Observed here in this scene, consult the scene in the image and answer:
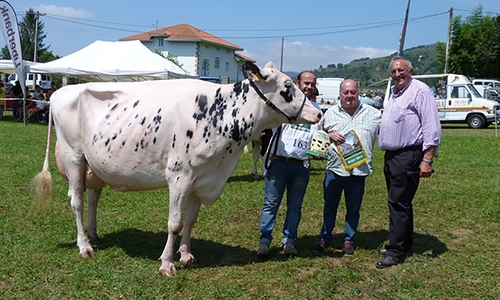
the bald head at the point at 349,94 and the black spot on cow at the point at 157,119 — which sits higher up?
the bald head at the point at 349,94

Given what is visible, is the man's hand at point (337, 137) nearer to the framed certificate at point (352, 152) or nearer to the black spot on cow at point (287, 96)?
the framed certificate at point (352, 152)

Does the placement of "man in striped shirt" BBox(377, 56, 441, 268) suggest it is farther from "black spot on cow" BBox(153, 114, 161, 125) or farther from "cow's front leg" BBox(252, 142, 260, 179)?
"cow's front leg" BBox(252, 142, 260, 179)

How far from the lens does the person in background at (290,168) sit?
5141 millimetres

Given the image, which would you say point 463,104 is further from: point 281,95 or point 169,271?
point 169,271

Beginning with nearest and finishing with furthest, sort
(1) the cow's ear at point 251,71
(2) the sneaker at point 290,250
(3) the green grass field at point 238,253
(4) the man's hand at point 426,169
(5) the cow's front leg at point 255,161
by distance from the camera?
(3) the green grass field at point 238,253, (1) the cow's ear at point 251,71, (4) the man's hand at point 426,169, (2) the sneaker at point 290,250, (5) the cow's front leg at point 255,161

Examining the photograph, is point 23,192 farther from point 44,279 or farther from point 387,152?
point 387,152

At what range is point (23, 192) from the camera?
7844 mm

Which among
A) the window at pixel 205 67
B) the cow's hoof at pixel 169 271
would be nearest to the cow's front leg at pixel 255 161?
the cow's hoof at pixel 169 271

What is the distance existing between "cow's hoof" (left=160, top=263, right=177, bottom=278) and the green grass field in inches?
2.5

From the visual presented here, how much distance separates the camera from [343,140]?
208 inches

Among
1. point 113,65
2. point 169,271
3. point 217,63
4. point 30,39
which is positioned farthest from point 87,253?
point 30,39

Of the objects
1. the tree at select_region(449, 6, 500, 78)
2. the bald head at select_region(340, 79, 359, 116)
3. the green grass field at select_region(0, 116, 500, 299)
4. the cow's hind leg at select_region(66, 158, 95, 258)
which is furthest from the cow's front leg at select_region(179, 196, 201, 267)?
the tree at select_region(449, 6, 500, 78)

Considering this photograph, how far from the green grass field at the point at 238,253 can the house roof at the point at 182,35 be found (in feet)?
192

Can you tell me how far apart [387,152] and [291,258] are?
1593 mm
